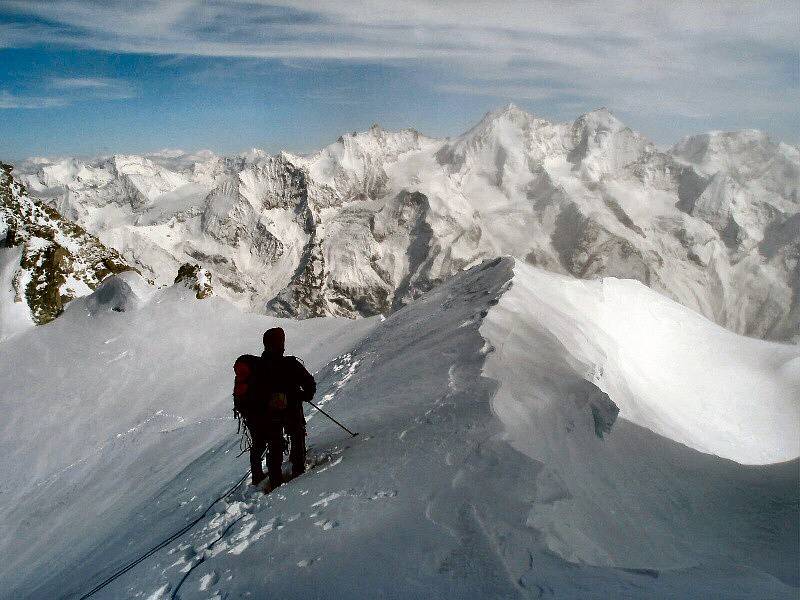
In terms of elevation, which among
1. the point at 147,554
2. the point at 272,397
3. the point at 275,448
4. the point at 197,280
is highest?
the point at 272,397

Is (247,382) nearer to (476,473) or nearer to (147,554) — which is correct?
(147,554)

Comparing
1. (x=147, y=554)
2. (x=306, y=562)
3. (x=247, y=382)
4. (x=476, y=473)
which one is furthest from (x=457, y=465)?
(x=147, y=554)

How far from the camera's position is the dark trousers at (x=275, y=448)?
23.7 ft

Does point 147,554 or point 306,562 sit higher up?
point 306,562

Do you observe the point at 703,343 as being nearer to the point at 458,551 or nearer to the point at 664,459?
the point at 664,459

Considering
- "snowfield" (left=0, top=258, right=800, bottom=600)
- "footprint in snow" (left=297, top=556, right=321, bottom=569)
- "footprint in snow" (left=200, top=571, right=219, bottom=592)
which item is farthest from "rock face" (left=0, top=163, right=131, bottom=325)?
"footprint in snow" (left=297, top=556, right=321, bottom=569)

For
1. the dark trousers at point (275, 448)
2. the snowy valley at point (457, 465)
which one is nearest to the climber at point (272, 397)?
the dark trousers at point (275, 448)

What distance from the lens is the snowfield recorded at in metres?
4.66

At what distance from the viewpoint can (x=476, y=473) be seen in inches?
225

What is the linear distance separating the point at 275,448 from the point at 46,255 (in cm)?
3015

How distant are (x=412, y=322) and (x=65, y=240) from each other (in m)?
27.3

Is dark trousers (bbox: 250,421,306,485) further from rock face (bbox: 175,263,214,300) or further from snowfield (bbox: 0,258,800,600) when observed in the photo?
rock face (bbox: 175,263,214,300)

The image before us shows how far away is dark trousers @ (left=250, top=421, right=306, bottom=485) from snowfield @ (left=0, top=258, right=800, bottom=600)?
27 centimetres

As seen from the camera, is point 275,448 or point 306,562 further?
point 275,448
